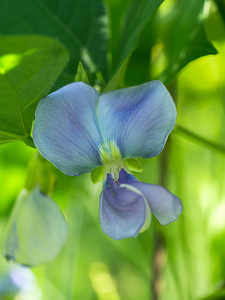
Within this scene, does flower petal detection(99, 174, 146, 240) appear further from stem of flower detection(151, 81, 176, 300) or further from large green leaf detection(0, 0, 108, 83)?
stem of flower detection(151, 81, 176, 300)

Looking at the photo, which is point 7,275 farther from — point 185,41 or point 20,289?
point 185,41

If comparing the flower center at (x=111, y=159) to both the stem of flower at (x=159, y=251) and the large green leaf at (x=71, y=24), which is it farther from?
the stem of flower at (x=159, y=251)

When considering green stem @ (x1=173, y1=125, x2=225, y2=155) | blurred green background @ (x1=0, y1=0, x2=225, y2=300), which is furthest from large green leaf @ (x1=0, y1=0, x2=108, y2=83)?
green stem @ (x1=173, y1=125, x2=225, y2=155)

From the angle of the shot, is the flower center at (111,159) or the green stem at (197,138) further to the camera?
the green stem at (197,138)

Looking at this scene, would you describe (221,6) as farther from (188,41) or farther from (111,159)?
(111,159)

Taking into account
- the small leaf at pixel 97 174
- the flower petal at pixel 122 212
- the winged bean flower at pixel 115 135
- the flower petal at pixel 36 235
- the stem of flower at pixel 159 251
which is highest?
the winged bean flower at pixel 115 135

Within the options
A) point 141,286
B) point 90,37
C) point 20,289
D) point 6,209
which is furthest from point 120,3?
point 141,286

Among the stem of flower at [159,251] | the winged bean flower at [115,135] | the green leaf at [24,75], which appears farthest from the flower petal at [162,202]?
the stem of flower at [159,251]

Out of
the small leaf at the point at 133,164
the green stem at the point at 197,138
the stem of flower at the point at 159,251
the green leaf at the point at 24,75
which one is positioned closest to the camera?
the green leaf at the point at 24,75
